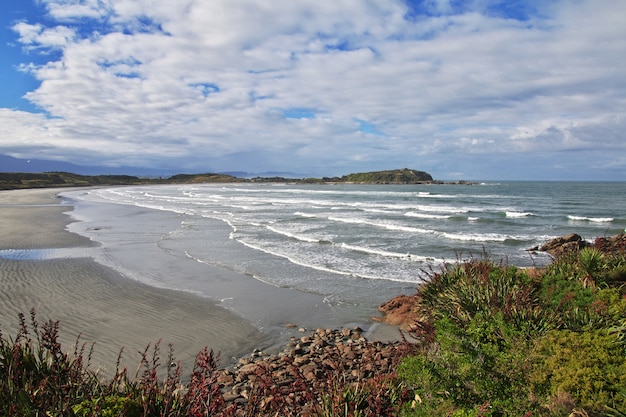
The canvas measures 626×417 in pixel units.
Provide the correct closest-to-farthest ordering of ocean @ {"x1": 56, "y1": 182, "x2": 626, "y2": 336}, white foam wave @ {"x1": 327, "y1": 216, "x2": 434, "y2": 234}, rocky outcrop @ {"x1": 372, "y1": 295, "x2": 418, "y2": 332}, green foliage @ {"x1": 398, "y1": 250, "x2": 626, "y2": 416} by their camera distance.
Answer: green foliage @ {"x1": 398, "y1": 250, "x2": 626, "y2": 416}, rocky outcrop @ {"x1": 372, "y1": 295, "x2": 418, "y2": 332}, ocean @ {"x1": 56, "y1": 182, "x2": 626, "y2": 336}, white foam wave @ {"x1": 327, "y1": 216, "x2": 434, "y2": 234}

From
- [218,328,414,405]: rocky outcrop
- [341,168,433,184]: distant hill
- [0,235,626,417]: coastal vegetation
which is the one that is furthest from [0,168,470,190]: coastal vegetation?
[0,235,626,417]: coastal vegetation

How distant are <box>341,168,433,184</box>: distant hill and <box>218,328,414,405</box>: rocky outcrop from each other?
129 m

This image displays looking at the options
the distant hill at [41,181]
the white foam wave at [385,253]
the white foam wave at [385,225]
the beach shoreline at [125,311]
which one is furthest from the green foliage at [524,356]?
the distant hill at [41,181]

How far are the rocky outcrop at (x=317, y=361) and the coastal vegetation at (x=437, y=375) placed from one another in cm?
4

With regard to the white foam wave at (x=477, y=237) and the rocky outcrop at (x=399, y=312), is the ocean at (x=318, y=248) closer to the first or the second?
the white foam wave at (x=477, y=237)

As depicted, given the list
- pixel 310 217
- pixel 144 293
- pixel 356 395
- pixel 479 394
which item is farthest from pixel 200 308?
pixel 310 217

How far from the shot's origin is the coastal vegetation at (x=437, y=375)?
332 cm

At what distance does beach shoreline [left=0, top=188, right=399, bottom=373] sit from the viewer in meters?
8.02

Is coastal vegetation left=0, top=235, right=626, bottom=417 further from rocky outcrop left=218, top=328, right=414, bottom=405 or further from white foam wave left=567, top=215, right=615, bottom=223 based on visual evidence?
white foam wave left=567, top=215, right=615, bottom=223

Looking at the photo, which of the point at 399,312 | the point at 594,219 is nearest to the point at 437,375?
the point at 399,312

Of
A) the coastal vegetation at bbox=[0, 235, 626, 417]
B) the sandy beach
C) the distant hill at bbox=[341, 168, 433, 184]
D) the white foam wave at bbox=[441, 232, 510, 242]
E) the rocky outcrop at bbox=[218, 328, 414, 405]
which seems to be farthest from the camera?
the distant hill at bbox=[341, 168, 433, 184]

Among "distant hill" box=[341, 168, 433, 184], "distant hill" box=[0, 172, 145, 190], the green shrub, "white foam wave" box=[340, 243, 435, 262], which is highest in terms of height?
"distant hill" box=[341, 168, 433, 184]

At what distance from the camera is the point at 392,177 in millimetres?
139750

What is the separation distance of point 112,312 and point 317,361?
5.33 metres
